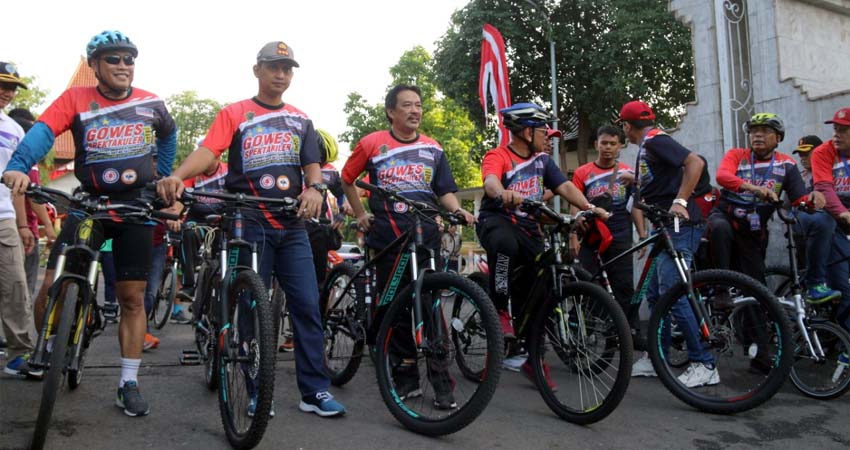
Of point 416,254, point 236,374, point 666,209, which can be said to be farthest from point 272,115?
point 666,209

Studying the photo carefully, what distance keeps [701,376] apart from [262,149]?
3008 mm

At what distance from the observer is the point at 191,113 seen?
236 ft

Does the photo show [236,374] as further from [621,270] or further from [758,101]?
[758,101]

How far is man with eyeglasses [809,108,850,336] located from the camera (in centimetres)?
601

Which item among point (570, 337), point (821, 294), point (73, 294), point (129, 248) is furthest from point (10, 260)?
point (821, 294)

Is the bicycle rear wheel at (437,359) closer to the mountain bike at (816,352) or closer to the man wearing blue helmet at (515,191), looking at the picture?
the man wearing blue helmet at (515,191)

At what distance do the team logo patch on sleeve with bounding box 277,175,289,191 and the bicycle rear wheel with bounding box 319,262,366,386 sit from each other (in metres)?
1.06

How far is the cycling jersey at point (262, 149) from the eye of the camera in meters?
4.39

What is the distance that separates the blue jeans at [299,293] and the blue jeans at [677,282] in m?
2.15

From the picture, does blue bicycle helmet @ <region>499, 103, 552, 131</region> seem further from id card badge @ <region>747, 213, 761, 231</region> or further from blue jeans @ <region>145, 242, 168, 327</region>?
blue jeans @ <region>145, 242, 168, 327</region>

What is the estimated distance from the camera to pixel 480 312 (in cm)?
388

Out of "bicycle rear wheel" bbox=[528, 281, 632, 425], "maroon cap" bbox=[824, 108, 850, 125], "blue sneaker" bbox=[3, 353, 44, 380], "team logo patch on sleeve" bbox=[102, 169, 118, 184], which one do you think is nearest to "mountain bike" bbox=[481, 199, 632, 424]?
"bicycle rear wheel" bbox=[528, 281, 632, 425]

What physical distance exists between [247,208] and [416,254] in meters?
1.02

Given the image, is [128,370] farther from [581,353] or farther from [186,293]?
[186,293]
